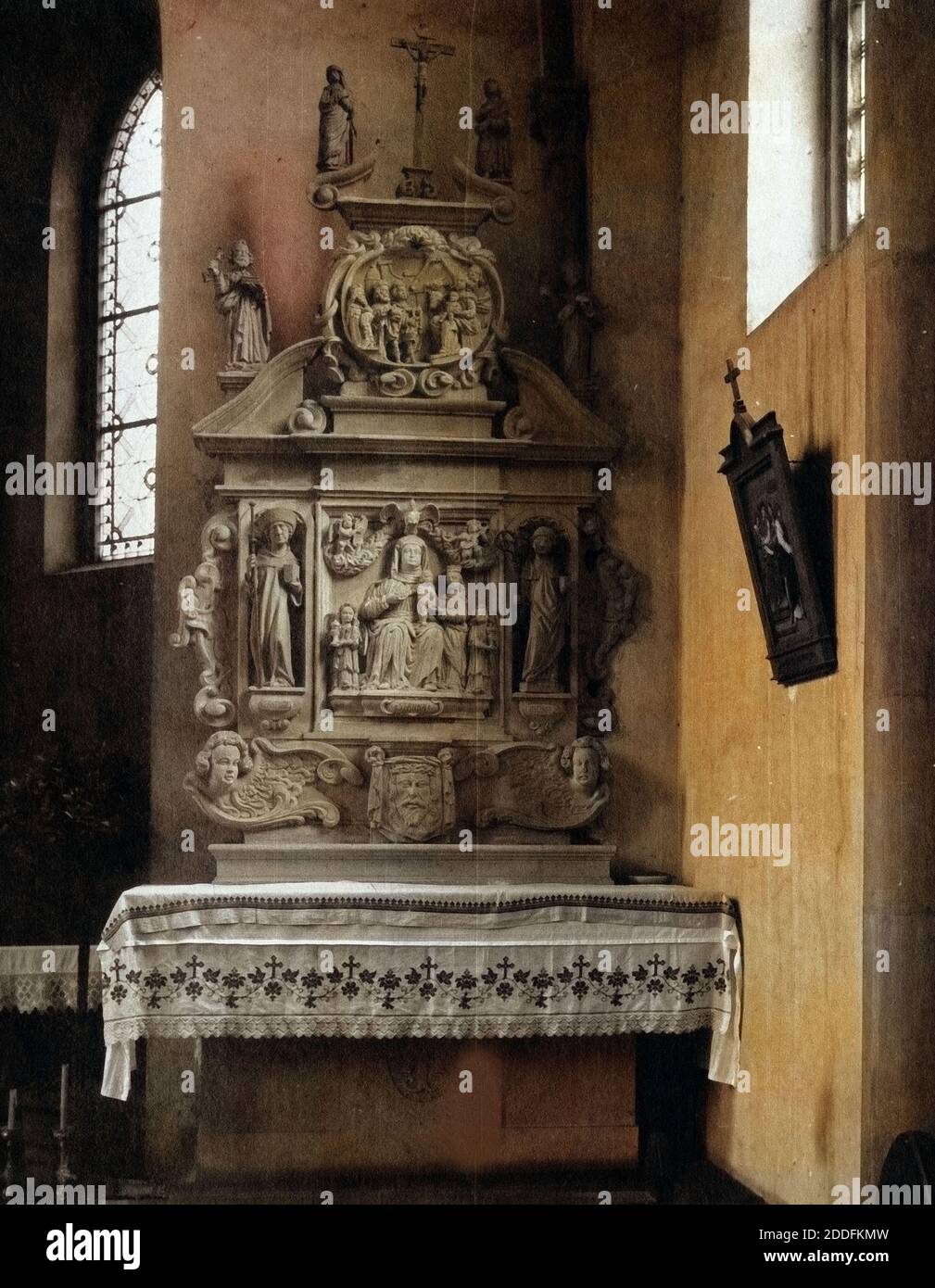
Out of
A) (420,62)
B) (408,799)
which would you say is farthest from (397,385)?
(408,799)

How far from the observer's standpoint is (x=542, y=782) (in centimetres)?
758

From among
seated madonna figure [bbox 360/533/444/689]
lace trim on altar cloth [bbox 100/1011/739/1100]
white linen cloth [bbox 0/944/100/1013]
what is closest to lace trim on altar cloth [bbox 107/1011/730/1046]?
lace trim on altar cloth [bbox 100/1011/739/1100]

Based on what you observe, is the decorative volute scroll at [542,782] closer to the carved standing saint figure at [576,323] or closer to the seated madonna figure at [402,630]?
the seated madonna figure at [402,630]

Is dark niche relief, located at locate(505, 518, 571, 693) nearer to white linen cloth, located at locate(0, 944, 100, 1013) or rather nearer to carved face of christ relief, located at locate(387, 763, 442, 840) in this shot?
carved face of christ relief, located at locate(387, 763, 442, 840)

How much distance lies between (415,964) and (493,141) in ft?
11.3

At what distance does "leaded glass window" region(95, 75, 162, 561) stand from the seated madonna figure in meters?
1.57

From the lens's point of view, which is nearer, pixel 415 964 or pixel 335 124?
pixel 415 964

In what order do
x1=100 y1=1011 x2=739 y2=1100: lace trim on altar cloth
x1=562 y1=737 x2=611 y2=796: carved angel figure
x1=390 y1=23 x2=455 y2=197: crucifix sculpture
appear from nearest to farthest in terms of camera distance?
x1=100 y1=1011 x2=739 y2=1100: lace trim on altar cloth
x1=562 y1=737 x2=611 y2=796: carved angel figure
x1=390 y1=23 x2=455 y2=197: crucifix sculpture

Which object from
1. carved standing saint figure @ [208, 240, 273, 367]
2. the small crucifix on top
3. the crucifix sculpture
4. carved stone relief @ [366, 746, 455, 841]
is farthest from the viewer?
the crucifix sculpture

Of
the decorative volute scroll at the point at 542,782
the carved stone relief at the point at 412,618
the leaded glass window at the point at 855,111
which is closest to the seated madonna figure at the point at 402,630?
the carved stone relief at the point at 412,618

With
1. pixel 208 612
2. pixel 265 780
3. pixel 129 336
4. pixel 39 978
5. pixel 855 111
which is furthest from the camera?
pixel 129 336

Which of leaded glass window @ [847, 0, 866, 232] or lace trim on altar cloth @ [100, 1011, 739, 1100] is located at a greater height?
leaded glass window @ [847, 0, 866, 232]

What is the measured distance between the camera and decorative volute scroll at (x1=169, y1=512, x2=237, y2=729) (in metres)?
7.54

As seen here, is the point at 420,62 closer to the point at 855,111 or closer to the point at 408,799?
the point at 855,111
